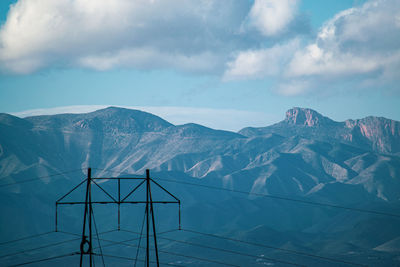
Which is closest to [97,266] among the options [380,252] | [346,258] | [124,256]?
[124,256]

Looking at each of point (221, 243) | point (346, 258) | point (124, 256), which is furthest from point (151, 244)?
point (346, 258)

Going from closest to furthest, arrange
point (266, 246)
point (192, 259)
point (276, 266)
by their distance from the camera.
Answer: point (276, 266) < point (192, 259) < point (266, 246)

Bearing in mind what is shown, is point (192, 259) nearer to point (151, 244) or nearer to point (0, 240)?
point (151, 244)

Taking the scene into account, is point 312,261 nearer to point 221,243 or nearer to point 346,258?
point 346,258

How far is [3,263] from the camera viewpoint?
169875 millimetres

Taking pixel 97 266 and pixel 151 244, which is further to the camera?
pixel 151 244

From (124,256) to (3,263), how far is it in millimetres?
41562

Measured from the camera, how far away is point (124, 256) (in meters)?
184

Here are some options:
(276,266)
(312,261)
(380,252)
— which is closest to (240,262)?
(276,266)

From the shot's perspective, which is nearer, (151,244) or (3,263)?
(3,263)

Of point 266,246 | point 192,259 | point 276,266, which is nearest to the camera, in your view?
point 276,266

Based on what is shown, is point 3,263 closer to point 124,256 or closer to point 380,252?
point 124,256

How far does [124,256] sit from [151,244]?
13945mm

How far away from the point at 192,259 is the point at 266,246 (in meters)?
32.3
